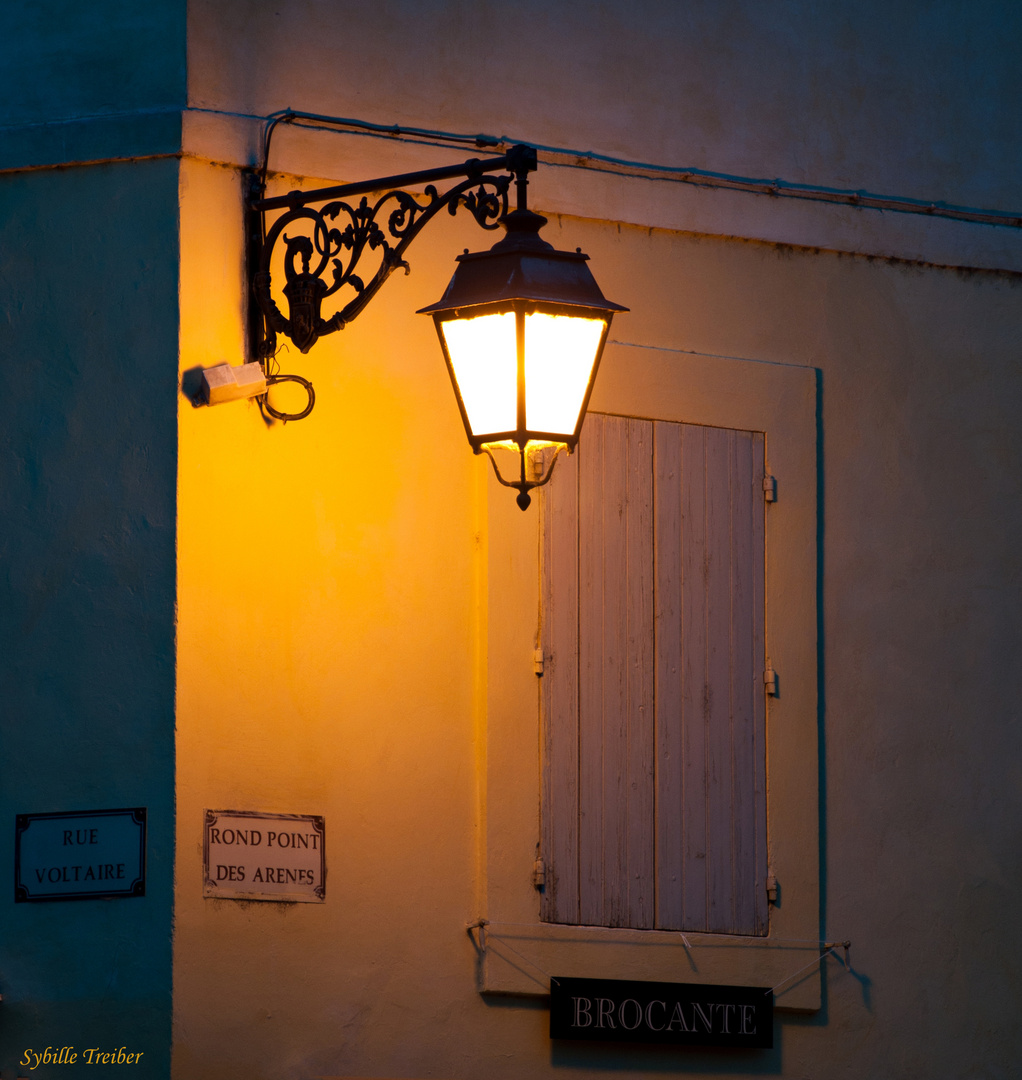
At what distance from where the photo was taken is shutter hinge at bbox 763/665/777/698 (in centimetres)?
661

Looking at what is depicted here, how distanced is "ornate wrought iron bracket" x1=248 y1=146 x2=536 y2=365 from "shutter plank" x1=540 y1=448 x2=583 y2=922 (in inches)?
41.6

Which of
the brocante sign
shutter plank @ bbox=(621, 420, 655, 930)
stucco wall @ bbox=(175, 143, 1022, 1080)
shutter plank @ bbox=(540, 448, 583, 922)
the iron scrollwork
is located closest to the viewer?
the iron scrollwork

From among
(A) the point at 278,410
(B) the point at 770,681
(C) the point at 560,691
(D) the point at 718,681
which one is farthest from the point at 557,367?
(B) the point at 770,681

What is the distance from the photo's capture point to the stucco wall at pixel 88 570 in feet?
18.2

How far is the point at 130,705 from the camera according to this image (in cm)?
571

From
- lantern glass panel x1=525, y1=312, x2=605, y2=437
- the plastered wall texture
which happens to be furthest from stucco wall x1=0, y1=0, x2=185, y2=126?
lantern glass panel x1=525, y1=312, x2=605, y2=437

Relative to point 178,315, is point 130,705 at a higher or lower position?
lower

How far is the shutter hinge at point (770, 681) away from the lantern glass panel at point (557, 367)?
72.7 inches

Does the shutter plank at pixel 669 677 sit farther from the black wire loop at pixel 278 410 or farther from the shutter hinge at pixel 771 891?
the black wire loop at pixel 278 410

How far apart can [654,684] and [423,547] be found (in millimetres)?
988

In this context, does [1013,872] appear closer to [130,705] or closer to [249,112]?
[130,705]

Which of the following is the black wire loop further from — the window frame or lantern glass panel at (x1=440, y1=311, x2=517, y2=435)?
lantern glass panel at (x1=440, y1=311, x2=517, y2=435)

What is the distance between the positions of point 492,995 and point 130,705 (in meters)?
1.58

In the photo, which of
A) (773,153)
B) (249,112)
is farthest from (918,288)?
(249,112)
